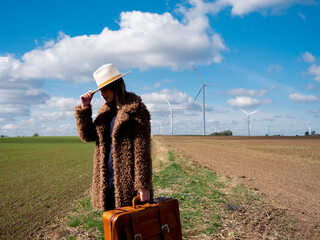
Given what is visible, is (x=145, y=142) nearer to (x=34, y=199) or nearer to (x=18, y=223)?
(x=18, y=223)

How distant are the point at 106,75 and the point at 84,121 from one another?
0.55 m

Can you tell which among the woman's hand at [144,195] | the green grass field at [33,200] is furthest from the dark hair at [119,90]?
the green grass field at [33,200]

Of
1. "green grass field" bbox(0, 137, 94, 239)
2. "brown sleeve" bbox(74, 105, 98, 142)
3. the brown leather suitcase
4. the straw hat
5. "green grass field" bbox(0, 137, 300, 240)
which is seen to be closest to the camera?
the brown leather suitcase

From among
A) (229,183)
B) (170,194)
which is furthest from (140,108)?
(229,183)

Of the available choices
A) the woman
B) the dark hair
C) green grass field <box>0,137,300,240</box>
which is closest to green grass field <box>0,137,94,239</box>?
green grass field <box>0,137,300,240</box>

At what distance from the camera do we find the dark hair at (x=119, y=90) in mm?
2984

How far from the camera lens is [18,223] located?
232 inches

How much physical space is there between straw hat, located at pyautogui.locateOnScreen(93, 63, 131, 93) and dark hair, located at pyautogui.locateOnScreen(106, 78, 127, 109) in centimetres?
7

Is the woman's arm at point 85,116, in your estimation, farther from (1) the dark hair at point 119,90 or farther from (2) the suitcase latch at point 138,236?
(2) the suitcase latch at point 138,236

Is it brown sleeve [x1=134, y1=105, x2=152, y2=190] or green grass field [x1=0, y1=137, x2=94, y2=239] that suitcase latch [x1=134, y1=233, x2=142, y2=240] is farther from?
green grass field [x1=0, y1=137, x2=94, y2=239]

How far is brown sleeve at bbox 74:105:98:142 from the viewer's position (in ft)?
10.2

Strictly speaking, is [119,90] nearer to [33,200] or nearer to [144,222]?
[144,222]

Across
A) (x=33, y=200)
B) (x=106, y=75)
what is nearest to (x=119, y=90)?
(x=106, y=75)

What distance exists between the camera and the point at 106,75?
9.69ft
